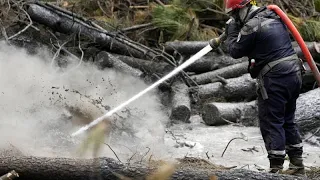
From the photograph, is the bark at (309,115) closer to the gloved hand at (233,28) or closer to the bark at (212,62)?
the gloved hand at (233,28)

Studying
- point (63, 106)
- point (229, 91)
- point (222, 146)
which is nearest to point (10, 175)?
point (63, 106)

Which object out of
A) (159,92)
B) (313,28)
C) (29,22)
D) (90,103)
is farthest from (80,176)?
(313,28)

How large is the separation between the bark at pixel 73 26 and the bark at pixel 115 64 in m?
0.29

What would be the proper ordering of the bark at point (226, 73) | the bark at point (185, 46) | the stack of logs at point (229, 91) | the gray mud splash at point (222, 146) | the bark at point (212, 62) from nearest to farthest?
the gray mud splash at point (222, 146) < the stack of logs at point (229, 91) < the bark at point (226, 73) < the bark at point (185, 46) < the bark at point (212, 62)

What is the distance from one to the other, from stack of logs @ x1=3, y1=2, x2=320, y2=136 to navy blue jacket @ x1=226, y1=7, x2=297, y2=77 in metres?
2.60

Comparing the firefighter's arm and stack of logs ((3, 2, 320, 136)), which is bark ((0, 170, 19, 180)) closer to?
the firefighter's arm

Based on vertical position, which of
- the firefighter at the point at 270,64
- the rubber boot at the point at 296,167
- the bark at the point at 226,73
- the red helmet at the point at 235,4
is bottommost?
the rubber boot at the point at 296,167

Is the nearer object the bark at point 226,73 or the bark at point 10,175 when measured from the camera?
the bark at point 10,175

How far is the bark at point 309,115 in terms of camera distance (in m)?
6.55

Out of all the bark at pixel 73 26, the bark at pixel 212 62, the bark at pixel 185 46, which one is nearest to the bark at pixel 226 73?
the bark at pixel 212 62

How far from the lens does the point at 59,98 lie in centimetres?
643

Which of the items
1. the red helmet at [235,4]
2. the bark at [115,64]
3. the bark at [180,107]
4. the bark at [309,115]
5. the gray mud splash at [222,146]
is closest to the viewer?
the red helmet at [235,4]

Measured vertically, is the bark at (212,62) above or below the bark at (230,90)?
above

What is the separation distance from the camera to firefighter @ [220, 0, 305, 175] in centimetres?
477
